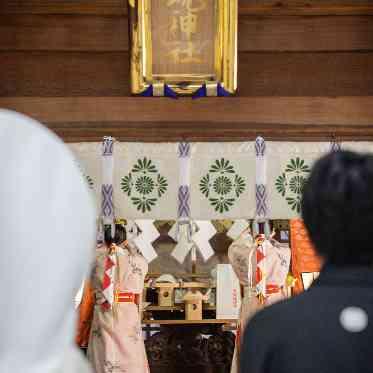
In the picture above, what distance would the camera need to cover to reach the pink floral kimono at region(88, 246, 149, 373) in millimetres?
4789

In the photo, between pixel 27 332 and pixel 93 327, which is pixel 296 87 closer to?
pixel 93 327

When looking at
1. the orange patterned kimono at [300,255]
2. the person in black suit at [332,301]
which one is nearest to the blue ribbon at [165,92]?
the orange patterned kimono at [300,255]

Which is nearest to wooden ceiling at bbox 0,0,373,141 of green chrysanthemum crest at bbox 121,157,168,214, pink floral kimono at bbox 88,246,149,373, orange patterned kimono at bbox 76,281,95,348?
green chrysanthemum crest at bbox 121,157,168,214

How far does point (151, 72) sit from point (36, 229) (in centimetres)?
391

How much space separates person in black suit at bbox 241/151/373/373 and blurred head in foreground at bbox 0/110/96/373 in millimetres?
595

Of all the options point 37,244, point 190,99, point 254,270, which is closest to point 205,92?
point 190,99

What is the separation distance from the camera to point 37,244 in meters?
0.92

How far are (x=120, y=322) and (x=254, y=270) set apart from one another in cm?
99

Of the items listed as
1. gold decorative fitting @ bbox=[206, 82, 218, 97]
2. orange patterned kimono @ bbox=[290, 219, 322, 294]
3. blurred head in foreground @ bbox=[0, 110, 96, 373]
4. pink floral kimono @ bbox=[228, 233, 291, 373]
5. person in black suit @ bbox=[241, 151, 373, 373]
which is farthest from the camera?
orange patterned kimono @ bbox=[290, 219, 322, 294]

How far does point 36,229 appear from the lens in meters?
0.91

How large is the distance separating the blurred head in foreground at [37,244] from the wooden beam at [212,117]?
4.02 metres

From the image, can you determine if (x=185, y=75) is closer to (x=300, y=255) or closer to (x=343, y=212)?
(x=300, y=255)

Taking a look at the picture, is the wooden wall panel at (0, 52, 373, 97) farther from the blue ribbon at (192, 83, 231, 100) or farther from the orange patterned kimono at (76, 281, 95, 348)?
the orange patterned kimono at (76, 281, 95, 348)

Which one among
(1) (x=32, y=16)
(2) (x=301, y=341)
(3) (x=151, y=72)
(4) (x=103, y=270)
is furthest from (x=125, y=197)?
(2) (x=301, y=341)
